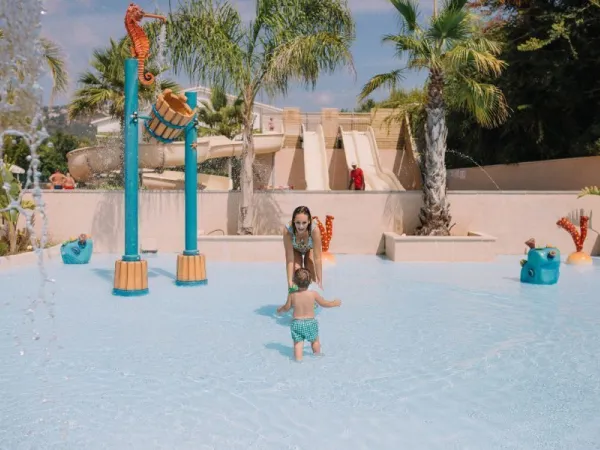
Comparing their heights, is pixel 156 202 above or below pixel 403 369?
above

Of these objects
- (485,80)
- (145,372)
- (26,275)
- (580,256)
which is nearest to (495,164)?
(485,80)

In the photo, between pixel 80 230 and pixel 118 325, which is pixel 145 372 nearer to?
pixel 118 325

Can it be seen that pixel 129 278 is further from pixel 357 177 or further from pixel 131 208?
pixel 357 177

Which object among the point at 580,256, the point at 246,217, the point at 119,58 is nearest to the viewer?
the point at 580,256

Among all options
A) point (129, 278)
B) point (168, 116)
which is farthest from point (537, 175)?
point (129, 278)

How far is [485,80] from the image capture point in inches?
798

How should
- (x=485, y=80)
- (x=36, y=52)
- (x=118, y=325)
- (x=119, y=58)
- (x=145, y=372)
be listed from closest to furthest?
1. (x=36, y=52)
2. (x=145, y=372)
3. (x=118, y=325)
4. (x=119, y=58)
5. (x=485, y=80)

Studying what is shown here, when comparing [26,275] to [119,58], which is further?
[119,58]

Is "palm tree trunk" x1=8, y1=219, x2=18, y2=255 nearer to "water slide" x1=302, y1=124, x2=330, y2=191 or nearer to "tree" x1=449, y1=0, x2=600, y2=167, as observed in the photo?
"water slide" x1=302, y1=124, x2=330, y2=191

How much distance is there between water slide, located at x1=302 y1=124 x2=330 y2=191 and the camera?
20734 millimetres

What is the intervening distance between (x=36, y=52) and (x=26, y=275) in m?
7.08

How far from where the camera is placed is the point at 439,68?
13.0 m

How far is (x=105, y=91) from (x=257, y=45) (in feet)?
17.7

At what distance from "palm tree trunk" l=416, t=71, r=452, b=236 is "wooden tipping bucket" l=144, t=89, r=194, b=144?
257 inches
